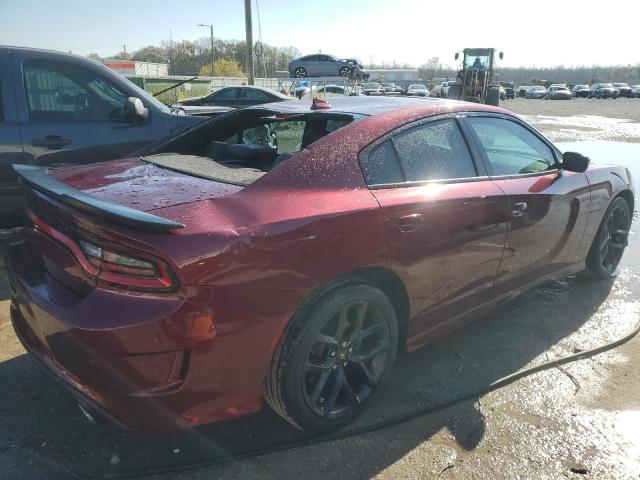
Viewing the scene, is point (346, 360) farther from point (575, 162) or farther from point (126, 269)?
point (575, 162)

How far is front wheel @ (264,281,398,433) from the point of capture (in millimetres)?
2236

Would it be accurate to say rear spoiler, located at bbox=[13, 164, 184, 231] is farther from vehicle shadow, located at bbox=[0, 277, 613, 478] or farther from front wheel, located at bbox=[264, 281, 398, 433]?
vehicle shadow, located at bbox=[0, 277, 613, 478]

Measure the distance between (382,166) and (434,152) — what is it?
0.47 meters

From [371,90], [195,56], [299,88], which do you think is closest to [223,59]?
[195,56]

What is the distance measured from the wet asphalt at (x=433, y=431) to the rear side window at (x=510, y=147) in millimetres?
1154

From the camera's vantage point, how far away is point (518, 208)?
316 centimetres

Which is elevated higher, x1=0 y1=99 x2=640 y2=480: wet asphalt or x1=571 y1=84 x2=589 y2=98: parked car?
x1=571 y1=84 x2=589 y2=98: parked car

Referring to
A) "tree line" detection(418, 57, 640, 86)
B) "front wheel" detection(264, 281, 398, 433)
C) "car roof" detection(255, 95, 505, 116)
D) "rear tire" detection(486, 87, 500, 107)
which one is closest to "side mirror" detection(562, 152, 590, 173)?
"car roof" detection(255, 95, 505, 116)

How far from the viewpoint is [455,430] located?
2.59 metres

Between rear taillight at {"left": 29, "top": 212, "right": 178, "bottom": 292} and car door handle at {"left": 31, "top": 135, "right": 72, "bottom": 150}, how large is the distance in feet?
8.81

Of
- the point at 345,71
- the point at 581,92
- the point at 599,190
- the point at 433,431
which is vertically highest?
the point at 345,71

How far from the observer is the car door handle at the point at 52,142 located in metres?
4.21

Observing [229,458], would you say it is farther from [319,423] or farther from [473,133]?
[473,133]

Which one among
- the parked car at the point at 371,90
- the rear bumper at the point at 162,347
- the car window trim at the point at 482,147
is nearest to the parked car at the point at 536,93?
the parked car at the point at 371,90
